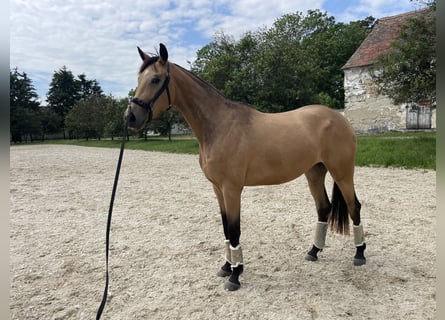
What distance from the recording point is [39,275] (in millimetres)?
3211

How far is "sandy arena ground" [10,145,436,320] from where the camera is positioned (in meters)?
2.52

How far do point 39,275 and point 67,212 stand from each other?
2735mm

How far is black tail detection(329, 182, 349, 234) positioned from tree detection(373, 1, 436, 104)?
7854 millimetres

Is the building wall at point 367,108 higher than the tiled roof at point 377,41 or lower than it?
lower

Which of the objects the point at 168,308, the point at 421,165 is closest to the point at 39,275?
the point at 168,308

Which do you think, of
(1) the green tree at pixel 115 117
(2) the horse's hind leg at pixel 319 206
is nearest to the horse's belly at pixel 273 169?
(2) the horse's hind leg at pixel 319 206

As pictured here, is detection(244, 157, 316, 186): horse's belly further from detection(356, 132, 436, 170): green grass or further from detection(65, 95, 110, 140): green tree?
detection(65, 95, 110, 140): green tree

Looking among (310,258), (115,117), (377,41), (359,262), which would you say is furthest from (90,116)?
(359,262)

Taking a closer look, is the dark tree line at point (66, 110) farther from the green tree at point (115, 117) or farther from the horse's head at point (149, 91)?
the horse's head at point (149, 91)

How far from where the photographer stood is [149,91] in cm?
254

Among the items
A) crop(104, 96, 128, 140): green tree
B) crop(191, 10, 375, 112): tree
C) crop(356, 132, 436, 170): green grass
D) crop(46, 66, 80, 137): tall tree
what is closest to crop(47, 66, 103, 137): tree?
crop(46, 66, 80, 137): tall tree

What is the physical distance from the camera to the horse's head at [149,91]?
2.47m

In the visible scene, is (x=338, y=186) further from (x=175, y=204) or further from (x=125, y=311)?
(x=175, y=204)

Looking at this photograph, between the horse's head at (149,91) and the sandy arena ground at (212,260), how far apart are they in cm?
171
